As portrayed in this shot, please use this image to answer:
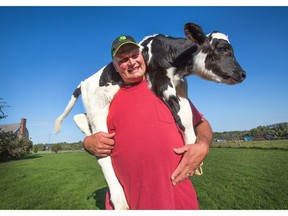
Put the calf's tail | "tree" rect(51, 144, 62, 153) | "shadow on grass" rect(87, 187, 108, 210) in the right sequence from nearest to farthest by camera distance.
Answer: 1. the calf's tail
2. "shadow on grass" rect(87, 187, 108, 210)
3. "tree" rect(51, 144, 62, 153)

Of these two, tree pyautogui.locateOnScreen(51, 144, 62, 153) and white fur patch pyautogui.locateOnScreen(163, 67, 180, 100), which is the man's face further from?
tree pyautogui.locateOnScreen(51, 144, 62, 153)

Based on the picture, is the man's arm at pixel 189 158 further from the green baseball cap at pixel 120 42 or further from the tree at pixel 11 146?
the tree at pixel 11 146

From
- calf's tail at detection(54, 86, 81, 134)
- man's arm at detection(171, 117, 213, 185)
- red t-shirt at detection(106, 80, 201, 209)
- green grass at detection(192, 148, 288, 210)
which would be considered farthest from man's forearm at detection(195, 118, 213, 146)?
green grass at detection(192, 148, 288, 210)

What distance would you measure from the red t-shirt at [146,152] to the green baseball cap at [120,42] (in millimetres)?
212

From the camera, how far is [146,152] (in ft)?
4.18

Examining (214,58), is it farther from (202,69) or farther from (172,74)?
(172,74)

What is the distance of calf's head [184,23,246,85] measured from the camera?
139 centimetres

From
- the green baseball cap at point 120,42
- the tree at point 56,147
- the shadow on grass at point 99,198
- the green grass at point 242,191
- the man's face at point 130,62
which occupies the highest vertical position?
the green baseball cap at point 120,42

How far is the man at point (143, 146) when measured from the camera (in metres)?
1.26

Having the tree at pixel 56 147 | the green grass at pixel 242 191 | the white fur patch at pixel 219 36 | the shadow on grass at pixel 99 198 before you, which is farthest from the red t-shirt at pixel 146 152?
the tree at pixel 56 147

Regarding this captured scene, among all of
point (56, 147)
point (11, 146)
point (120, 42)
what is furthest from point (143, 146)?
point (56, 147)

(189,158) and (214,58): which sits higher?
(214,58)

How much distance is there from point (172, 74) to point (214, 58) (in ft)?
0.77
